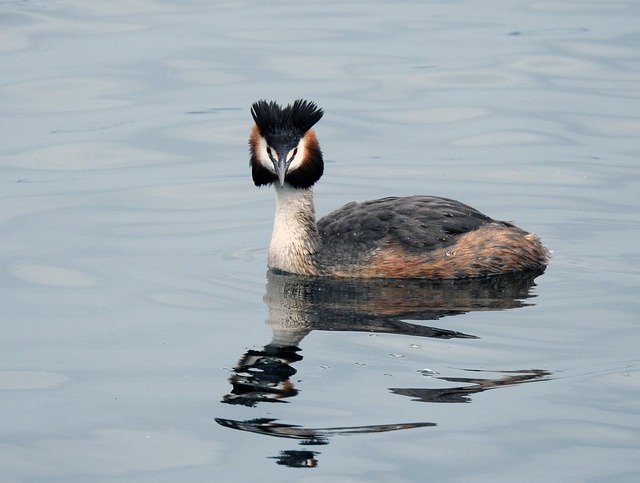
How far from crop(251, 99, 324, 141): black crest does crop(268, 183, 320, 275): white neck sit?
0.59m

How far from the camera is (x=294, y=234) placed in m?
13.0

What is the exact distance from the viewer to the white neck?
12.9 meters

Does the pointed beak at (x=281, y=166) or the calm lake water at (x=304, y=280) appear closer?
the calm lake water at (x=304, y=280)

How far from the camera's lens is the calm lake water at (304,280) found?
8.86 m

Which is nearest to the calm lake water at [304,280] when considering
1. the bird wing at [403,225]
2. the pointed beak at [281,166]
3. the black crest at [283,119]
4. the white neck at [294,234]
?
the white neck at [294,234]

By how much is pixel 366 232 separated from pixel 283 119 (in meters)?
1.22

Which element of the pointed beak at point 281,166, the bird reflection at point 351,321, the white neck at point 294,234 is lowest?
the bird reflection at point 351,321

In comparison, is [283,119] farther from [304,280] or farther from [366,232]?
[304,280]

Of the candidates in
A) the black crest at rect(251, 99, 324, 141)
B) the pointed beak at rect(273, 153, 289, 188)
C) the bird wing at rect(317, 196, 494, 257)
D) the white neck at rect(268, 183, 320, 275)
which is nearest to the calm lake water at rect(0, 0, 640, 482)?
the white neck at rect(268, 183, 320, 275)

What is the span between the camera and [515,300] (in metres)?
12.0

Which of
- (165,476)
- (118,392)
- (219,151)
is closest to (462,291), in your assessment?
(118,392)

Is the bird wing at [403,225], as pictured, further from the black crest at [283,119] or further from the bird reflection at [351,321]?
the black crest at [283,119]

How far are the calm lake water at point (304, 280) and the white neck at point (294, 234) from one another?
7.1 inches

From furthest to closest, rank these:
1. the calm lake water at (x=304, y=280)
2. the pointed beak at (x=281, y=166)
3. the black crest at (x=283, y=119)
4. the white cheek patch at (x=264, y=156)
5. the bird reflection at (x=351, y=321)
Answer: the white cheek patch at (x=264, y=156) → the black crest at (x=283, y=119) → the pointed beak at (x=281, y=166) → the bird reflection at (x=351, y=321) → the calm lake water at (x=304, y=280)
